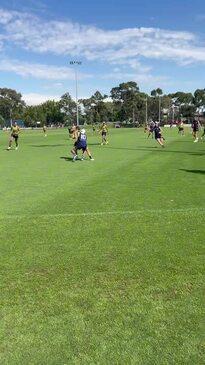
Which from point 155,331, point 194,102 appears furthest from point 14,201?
point 194,102

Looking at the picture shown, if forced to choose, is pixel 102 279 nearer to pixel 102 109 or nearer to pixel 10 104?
pixel 102 109

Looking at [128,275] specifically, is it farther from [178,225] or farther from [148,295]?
[178,225]

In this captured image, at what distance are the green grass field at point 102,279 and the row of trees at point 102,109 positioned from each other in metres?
157

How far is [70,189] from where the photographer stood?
1327cm

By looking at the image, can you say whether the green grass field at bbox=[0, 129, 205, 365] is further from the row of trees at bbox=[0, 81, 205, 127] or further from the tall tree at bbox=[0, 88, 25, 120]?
the tall tree at bbox=[0, 88, 25, 120]

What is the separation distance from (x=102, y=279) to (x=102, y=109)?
568 ft

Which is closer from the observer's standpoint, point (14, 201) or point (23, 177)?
point (14, 201)

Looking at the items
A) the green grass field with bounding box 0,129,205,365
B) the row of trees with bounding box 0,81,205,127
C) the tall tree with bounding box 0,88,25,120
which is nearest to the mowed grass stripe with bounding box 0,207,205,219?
the green grass field with bounding box 0,129,205,365

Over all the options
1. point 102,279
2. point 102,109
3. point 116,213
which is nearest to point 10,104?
point 102,109

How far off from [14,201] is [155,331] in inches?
290

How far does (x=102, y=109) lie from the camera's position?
176875mm

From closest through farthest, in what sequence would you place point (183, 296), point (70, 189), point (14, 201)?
point (183, 296) < point (14, 201) < point (70, 189)

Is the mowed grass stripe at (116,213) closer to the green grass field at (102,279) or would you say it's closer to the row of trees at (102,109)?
the green grass field at (102,279)

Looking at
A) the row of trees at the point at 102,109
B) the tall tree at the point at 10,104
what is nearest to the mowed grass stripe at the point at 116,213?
the row of trees at the point at 102,109
